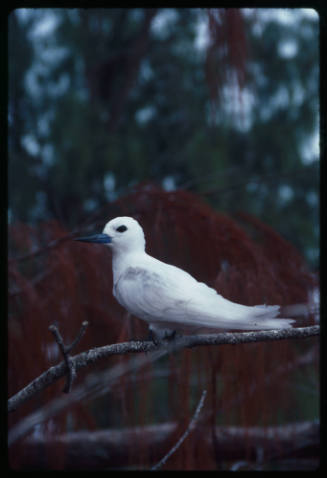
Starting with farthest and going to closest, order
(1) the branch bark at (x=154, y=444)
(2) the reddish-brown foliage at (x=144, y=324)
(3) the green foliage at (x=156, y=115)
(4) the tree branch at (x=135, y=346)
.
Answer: (3) the green foliage at (x=156, y=115), (1) the branch bark at (x=154, y=444), (2) the reddish-brown foliage at (x=144, y=324), (4) the tree branch at (x=135, y=346)

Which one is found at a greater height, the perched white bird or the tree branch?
the perched white bird

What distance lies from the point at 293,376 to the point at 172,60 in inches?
48.8

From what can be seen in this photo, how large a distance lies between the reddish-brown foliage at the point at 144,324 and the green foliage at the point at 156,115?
24.4 inches

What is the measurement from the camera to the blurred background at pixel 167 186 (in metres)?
0.79

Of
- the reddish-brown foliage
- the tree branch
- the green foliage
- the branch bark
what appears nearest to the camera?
the tree branch

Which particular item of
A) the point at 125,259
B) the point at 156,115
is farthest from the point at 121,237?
the point at 156,115

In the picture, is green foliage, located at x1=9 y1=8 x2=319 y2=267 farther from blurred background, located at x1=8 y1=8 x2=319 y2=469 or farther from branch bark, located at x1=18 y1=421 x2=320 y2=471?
branch bark, located at x1=18 y1=421 x2=320 y2=471

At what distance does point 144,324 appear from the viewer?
0.69 meters

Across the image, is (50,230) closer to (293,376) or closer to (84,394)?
(84,394)

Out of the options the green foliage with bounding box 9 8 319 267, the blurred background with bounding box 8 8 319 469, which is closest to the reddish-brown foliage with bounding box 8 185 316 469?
the blurred background with bounding box 8 8 319 469

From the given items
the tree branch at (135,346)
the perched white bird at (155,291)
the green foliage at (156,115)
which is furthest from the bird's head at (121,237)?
the green foliage at (156,115)

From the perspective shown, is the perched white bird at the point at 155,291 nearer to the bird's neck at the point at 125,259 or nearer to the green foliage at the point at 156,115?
the bird's neck at the point at 125,259

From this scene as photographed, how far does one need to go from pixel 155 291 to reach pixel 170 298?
0.06 ft

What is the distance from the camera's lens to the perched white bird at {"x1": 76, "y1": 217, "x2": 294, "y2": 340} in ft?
1.90
